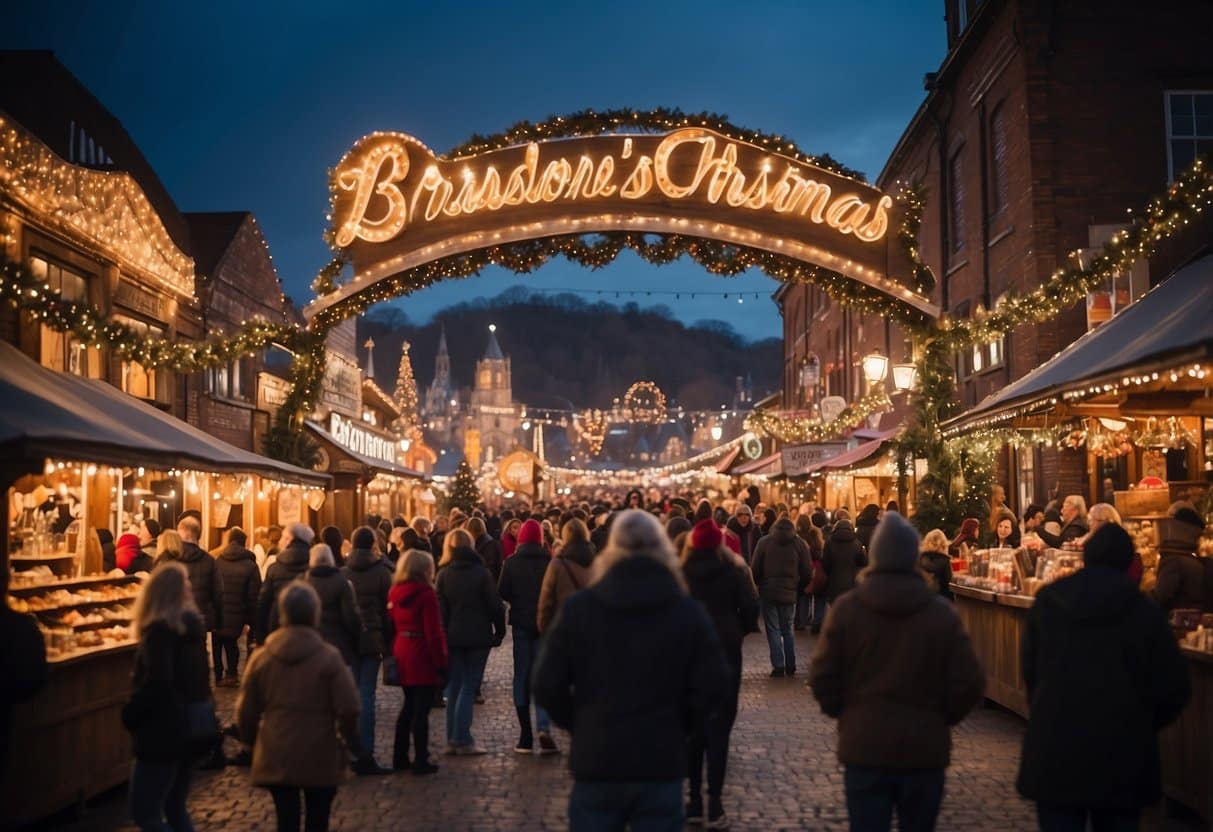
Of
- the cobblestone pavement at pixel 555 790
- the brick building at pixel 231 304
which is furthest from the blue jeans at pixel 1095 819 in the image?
the brick building at pixel 231 304

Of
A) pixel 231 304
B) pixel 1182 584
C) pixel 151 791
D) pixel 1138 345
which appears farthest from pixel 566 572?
pixel 231 304

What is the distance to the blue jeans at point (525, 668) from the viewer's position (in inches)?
449

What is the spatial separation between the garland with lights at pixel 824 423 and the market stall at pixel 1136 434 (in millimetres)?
10380

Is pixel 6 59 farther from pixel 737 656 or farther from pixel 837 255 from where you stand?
pixel 737 656

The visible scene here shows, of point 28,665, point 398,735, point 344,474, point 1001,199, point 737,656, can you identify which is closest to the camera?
point 28,665

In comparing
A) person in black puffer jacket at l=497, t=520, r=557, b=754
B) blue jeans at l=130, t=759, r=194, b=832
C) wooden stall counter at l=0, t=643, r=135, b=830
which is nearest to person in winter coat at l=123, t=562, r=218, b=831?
blue jeans at l=130, t=759, r=194, b=832

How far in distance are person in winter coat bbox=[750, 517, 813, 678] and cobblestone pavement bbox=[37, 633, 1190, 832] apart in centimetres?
325

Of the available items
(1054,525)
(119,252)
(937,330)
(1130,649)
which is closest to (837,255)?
(937,330)

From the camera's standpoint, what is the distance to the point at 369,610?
11484 millimetres

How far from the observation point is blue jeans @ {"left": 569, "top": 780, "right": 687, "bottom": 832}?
518 cm

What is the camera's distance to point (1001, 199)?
24641 millimetres

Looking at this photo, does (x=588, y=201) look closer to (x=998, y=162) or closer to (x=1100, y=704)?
(x=998, y=162)

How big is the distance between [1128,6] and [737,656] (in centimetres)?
1687

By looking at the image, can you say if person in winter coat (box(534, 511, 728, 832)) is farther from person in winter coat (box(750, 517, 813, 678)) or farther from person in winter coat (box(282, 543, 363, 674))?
person in winter coat (box(750, 517, 813, 678))
